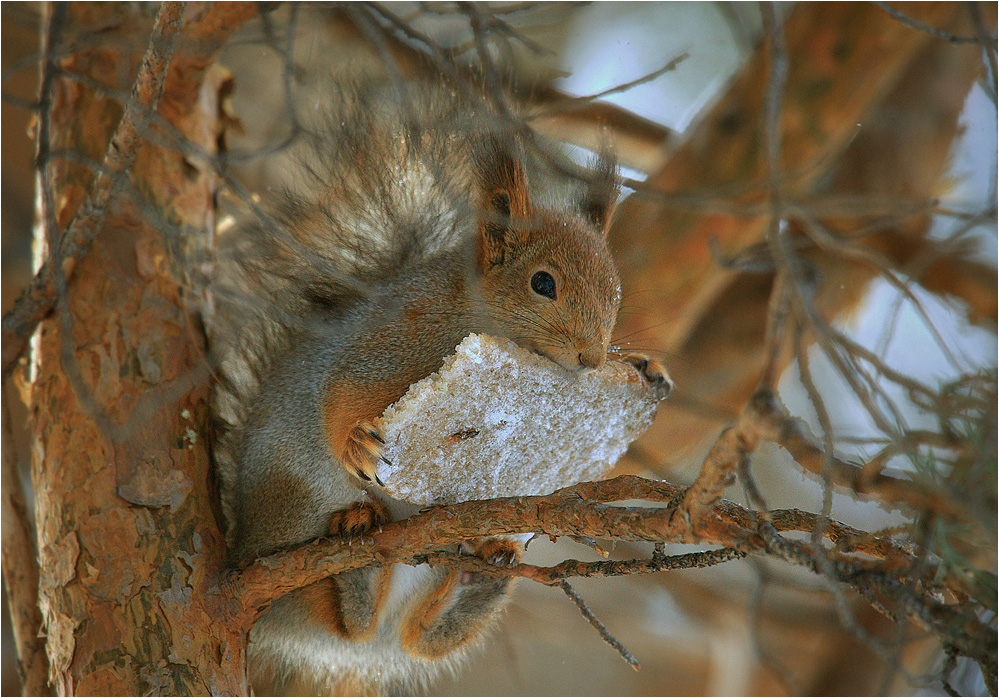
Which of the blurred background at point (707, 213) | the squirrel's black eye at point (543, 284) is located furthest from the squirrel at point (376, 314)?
the blurred background at point (707, 213)

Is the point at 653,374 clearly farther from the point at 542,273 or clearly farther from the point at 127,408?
the point at 127,408

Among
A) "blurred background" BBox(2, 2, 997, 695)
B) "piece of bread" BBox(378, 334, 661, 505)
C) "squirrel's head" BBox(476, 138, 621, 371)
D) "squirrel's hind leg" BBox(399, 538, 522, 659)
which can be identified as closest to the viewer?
"piece of bread" BBox(378, 334, 661, 505)

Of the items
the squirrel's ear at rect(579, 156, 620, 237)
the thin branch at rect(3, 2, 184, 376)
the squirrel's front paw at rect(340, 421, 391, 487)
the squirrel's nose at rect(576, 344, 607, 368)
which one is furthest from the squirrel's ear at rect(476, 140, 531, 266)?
the thin branch at rect(3, 2, 184, 376)

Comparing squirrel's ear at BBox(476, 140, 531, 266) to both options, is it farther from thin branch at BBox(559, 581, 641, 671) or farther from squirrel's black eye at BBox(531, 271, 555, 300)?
thin branch at BBox(559, 581, 641, 671)

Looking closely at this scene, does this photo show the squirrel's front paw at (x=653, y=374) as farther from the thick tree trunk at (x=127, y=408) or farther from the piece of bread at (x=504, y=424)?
the thick tree trunk at (x=127, y=408)

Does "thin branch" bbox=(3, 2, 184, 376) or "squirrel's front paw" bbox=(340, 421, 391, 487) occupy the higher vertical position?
"thin branch" bbox=(3, 2, 184, 376)
